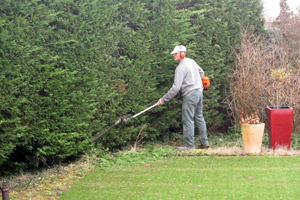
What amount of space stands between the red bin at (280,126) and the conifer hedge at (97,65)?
5.40 feet

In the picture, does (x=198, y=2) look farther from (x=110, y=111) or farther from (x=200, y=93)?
(x=110, y=111)

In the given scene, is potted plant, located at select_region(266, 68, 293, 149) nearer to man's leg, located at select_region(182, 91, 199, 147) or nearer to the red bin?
the red bin

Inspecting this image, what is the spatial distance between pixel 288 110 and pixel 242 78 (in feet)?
5.07

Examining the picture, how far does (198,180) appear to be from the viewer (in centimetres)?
574

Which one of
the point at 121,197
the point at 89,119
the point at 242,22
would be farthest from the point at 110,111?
the point at 242,22

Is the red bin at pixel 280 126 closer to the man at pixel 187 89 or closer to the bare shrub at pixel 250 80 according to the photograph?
the bare shrub at pixel 250 80

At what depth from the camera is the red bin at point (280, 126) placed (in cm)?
762

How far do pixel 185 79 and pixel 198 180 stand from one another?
2621 millimetres

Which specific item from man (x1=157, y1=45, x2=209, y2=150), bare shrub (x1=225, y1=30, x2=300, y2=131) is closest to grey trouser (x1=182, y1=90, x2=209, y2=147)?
man (x1=157, y1=45, x2=209, y2=150)

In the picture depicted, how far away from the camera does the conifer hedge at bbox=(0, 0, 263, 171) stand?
5.65m

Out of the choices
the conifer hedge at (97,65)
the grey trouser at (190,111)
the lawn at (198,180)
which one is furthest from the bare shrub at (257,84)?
the lawn at (198,180)

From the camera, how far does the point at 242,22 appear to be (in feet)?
30.7

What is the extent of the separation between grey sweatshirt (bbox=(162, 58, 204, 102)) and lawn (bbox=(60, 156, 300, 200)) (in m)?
1.31

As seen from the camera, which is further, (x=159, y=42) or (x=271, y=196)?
(x=159, y=42)
